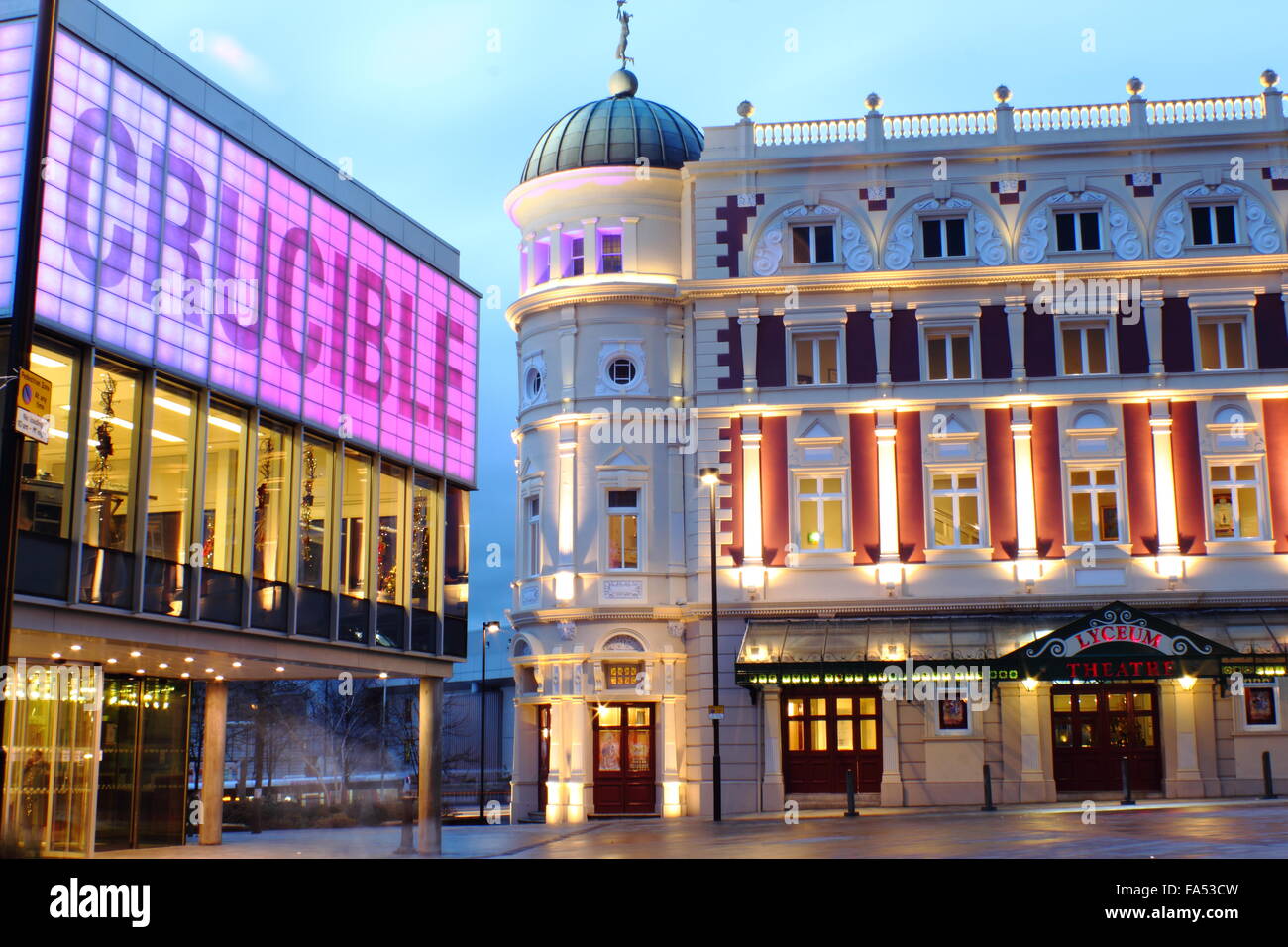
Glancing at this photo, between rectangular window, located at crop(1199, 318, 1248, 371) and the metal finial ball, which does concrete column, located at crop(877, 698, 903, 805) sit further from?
the metal finial ball

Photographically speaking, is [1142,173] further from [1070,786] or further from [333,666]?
[333,666]

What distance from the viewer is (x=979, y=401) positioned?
39312 mm

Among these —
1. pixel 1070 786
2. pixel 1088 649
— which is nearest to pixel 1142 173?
pixel 1088 649

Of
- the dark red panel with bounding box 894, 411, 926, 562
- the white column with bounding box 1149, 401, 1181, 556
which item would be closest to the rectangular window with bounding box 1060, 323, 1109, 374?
the white column with bounding box 1149, 401, 1181, 556

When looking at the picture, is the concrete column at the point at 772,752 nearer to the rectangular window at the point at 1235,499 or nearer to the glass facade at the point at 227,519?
the glass facade at the point at 227,519

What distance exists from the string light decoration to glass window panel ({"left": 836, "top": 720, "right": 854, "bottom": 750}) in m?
17.0

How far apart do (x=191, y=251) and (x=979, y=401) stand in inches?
908

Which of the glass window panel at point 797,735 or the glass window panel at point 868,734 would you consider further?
the glass window panel at point 797,735

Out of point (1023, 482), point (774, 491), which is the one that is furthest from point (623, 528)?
point (1023, 482)

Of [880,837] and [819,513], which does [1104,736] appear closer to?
[819,513]

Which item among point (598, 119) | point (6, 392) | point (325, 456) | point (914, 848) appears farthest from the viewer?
point (598, 119)

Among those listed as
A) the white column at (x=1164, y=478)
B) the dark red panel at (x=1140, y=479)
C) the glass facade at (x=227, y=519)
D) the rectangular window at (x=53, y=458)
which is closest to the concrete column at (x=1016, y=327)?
the dark red panel at (x=1140, y=479)

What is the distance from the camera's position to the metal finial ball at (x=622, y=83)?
1843 inches

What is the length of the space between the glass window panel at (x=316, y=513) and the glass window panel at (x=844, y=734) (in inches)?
647
